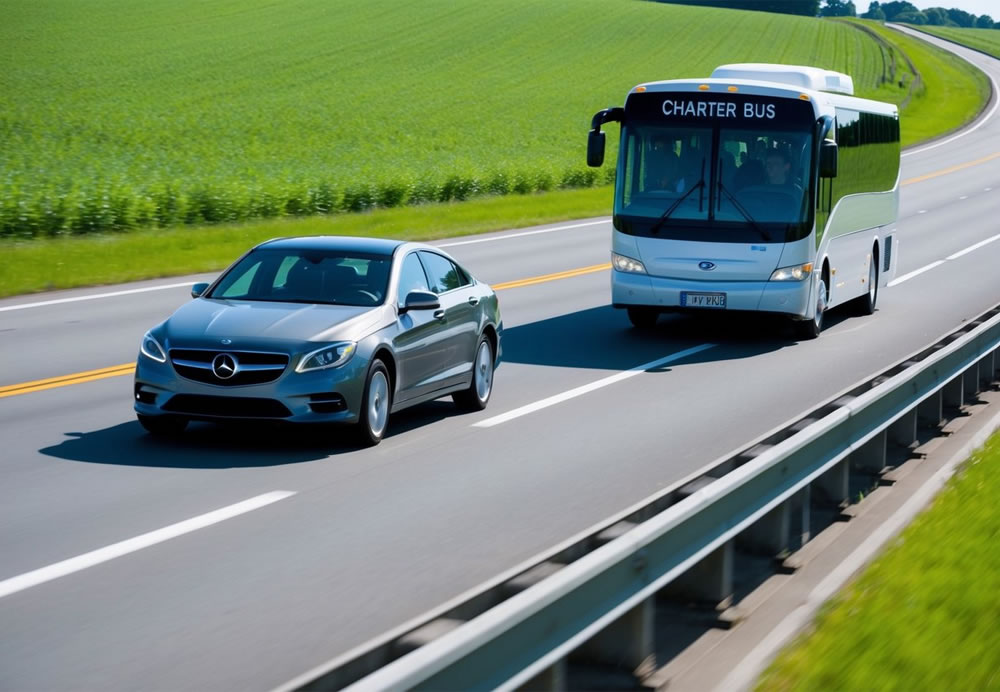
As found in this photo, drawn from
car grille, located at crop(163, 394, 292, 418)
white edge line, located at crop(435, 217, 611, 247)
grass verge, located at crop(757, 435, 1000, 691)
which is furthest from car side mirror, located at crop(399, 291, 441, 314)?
white edge line, located at crop(435, 217, 611, 247)

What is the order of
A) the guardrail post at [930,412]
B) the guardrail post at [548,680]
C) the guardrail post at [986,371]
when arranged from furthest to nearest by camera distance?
the guardrail post at [986,371] < the guardrail post at [930,412] < the guardrail post at [548,680]

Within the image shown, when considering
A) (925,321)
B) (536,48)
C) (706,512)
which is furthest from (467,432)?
(536,48)

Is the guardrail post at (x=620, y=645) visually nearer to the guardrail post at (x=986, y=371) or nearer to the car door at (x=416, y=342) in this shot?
the car door at (x=416, y=342)

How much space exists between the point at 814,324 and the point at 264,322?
378 inches

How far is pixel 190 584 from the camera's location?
731 centimetres

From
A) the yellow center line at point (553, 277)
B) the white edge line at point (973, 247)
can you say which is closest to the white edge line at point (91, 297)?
the yellow center line at point (553, 277)

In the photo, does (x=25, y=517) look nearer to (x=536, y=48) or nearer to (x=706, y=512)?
(x=706, y=512)

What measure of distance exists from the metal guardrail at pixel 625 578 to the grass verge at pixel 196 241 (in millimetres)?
15030

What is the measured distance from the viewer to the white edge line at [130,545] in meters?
7.28

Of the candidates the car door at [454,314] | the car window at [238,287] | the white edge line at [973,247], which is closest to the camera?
the car window at [238,287]

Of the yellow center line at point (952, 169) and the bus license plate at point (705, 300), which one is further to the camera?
the yellow center line at point (952, 169)

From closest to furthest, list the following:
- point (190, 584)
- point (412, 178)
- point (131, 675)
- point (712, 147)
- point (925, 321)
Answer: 1. point (131, 675)
2. point (190, 584)
3. point (712, 147)
4. point (925, 321)
5. point (412, 178)

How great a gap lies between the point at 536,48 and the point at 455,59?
10291 millimetres

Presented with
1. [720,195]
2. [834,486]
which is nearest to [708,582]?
[834,486]
